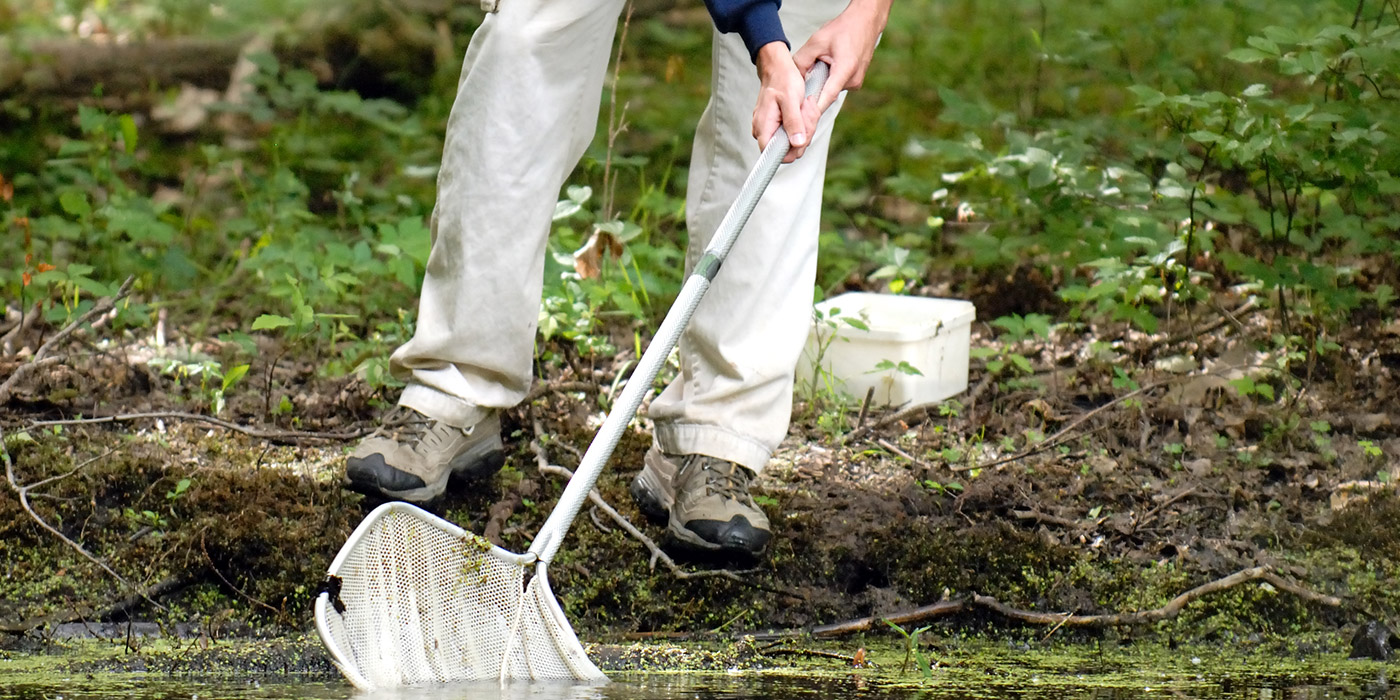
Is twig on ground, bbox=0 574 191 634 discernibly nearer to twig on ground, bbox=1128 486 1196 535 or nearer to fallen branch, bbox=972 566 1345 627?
fallen branch, bbox=972 566 1345 627

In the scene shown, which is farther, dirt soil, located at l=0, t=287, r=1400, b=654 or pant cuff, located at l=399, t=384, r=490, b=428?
pant cuff, located at l=399, t=384, r=490, b=428

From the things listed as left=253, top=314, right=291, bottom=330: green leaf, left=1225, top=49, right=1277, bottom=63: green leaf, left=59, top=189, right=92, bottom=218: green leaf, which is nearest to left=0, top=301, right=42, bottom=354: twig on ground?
left=59, top=189, right=92, bottom=218: green leaf

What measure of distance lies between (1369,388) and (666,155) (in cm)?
275

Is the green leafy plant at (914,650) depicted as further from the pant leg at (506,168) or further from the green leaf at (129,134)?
the green leaf at (129,134)

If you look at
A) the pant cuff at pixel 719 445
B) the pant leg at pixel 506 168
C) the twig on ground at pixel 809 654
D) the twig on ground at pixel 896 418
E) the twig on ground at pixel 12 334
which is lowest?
the twig on ground at pixel 896 418

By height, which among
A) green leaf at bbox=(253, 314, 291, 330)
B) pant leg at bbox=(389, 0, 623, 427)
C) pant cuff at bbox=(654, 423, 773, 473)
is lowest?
pant cuff at bbox=(654, 423, 773, 473)

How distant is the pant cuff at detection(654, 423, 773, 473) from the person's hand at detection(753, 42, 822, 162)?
0.53 meters

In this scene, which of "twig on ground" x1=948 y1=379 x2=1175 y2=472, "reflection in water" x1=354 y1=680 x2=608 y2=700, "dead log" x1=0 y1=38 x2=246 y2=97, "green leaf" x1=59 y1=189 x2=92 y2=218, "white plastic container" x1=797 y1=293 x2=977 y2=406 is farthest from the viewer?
"dead log" x1=0 y1=38 x2=246 y2=97

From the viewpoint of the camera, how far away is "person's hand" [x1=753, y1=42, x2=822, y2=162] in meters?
2.15

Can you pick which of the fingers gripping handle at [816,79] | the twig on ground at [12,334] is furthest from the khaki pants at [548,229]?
the twig on ground at [12,334]

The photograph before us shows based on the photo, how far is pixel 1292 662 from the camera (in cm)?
221

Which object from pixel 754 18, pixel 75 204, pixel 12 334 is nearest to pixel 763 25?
pixel 754 18

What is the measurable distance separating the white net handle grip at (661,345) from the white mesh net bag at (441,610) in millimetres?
77

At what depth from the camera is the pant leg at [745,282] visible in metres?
2.38
